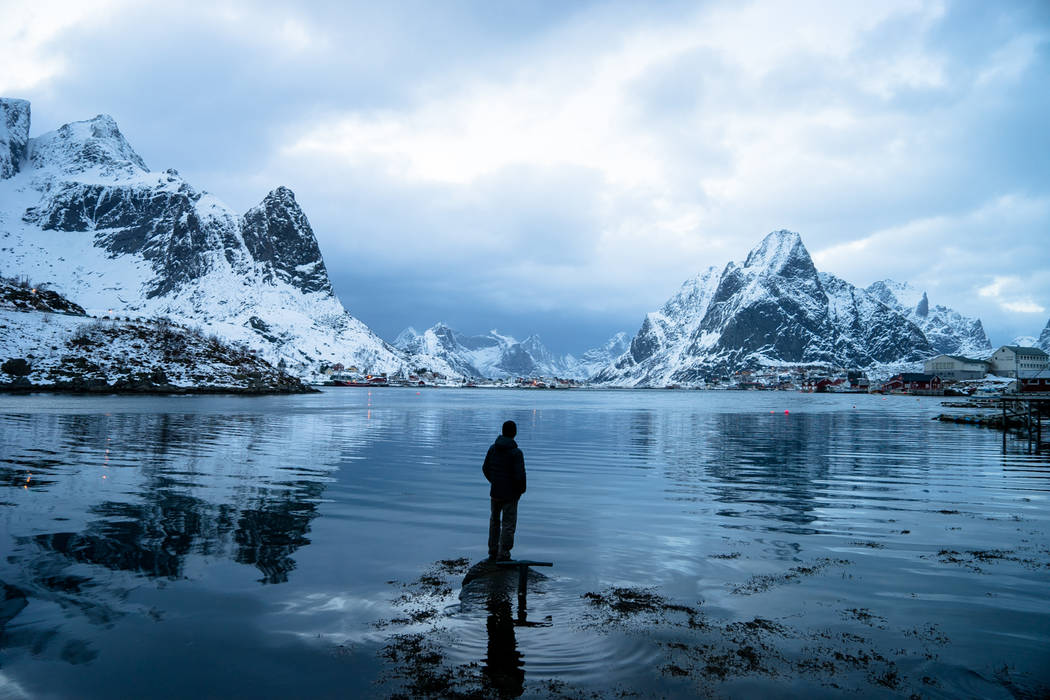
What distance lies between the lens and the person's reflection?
30.3 feet

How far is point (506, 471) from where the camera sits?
49.8 feet

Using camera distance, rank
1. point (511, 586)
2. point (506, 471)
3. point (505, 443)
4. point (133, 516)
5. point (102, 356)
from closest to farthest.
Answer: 1. point (511, 586)
2. point (506, 471)
3. point (505, 443)
4. point (133, 516)
5. point (102, 356)

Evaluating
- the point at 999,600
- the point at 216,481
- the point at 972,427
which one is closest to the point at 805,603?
the point at 999,600

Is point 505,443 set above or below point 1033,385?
below

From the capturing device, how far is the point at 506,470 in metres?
15.2

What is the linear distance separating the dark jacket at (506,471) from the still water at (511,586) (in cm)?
228

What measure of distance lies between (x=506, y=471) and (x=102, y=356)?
564 ft

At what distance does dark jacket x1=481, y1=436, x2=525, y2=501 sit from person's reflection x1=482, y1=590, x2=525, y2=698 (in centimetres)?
279

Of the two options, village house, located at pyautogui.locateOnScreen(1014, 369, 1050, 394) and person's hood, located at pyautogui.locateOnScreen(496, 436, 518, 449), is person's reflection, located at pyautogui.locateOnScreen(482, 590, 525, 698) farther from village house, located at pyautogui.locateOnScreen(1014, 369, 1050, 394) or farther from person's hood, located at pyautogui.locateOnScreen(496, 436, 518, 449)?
village house, located at pyautogui.locateOnScreen(1014, 369, 1050, 394)

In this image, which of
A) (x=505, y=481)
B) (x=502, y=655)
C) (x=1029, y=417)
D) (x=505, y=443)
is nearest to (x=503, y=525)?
(x=505, y=481)

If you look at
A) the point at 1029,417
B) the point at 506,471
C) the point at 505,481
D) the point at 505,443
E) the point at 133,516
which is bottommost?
the point at 133,516

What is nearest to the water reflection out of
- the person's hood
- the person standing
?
the person standing

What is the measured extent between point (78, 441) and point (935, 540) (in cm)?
5180

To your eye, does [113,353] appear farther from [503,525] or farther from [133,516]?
[503,525]
